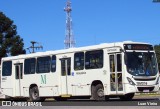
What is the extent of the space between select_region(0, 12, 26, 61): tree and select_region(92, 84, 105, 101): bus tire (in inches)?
1635

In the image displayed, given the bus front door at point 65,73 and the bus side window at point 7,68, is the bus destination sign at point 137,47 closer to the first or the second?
the bus front door at point 65,73

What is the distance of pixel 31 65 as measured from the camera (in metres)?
28.5

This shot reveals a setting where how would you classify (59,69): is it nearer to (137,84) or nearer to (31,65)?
(31,65)

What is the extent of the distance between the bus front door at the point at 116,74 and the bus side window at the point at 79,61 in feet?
7.67

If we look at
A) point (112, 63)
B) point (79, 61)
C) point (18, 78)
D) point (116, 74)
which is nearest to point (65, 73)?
point (79, 61)

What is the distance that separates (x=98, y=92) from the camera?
76.7 feet

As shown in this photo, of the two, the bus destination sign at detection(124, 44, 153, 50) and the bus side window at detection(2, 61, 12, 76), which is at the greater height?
the bus destination sign at detection(124, 44, 153, 50)

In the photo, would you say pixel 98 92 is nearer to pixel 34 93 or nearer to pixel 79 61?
pixel 79 61

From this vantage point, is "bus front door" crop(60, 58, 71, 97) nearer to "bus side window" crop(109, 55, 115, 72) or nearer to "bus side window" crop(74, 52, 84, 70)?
"bus side window" crop(74, 52, 84, 70)

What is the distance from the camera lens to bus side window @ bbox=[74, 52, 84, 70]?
24.7 metres

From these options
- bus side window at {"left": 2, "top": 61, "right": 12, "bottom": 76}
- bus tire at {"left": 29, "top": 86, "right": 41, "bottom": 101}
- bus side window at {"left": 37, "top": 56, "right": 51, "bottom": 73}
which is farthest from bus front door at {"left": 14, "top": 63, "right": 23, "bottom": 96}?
bus side window at {"left": 37, "top": 56, "right": 51, "bottom": 73}

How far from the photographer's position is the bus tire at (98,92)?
76.1ft

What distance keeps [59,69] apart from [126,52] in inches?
209

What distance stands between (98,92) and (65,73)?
319 cm
